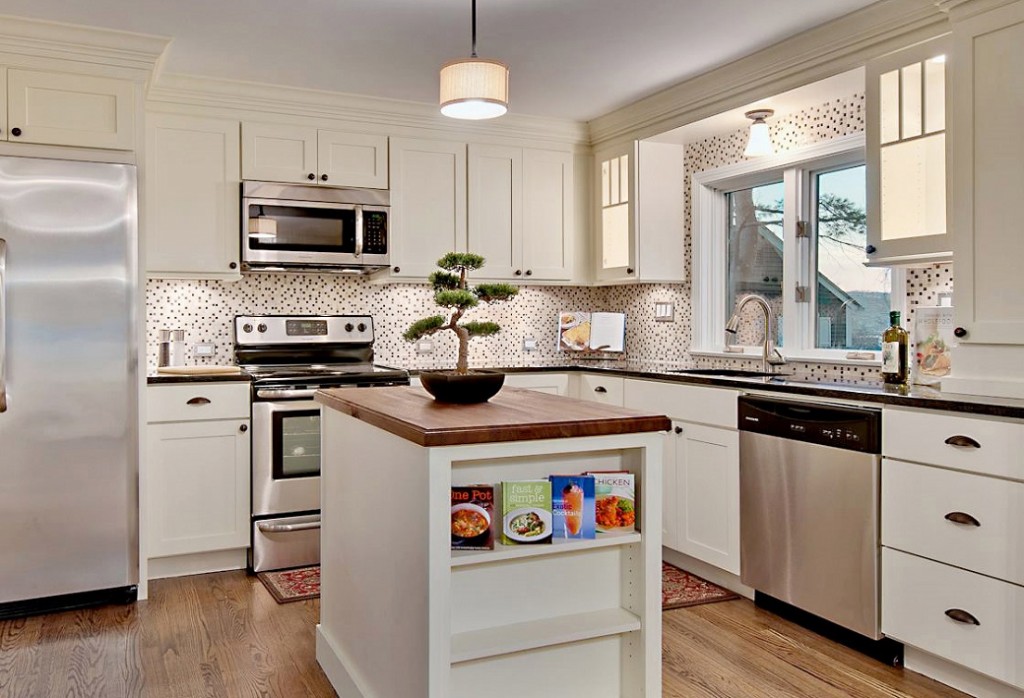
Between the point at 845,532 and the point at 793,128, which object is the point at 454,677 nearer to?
the point at 845,532

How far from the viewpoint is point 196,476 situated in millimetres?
3752

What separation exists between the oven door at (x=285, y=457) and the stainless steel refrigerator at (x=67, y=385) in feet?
1.91

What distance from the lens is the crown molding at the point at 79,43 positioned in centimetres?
321

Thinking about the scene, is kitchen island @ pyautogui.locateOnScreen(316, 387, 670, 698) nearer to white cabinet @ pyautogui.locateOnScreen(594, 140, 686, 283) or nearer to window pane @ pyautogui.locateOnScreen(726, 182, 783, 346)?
window pane @ pyautogui.locateOnScreen(726, 182, 783, 346)

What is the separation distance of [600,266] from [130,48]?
8.99 ft

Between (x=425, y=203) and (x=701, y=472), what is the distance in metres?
2.12

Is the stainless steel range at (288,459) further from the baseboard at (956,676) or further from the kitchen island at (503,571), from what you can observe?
the baseboard at (956,676)

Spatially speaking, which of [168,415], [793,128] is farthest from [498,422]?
[793,128]

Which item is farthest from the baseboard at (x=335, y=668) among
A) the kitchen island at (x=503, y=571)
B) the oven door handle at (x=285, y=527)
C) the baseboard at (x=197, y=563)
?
the baseboard at (x=197, y=563)

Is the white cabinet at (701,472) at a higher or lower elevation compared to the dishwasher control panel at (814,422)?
lower

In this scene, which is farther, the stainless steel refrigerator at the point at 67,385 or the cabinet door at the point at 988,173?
the stainless steel refrigerator at the point at 67,385

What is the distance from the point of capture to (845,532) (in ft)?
9.27

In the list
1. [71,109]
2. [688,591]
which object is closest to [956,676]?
[688,591]

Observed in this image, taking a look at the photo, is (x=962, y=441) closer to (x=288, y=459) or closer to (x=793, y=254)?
(x=793, y=254)
